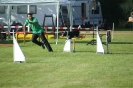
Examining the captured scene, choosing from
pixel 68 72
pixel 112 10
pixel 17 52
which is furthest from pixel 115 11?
pixel 68 72

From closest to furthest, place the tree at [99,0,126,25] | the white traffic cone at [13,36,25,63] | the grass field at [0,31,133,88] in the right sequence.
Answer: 1. the grass field at [0,31,133,88]
2. the white traffic cone at [13,36,25,63]
3. the tree at [99,0,126,25]

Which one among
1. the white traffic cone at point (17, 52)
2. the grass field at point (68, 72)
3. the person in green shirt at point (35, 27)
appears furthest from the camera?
the person in green shirt at point (35, 27)

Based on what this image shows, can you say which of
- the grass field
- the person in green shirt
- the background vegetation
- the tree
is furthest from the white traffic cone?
the tree

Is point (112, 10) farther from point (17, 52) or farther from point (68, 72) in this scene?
point (68, 72)

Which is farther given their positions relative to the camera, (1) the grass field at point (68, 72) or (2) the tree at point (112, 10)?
(2) the tree at point (112, 10)

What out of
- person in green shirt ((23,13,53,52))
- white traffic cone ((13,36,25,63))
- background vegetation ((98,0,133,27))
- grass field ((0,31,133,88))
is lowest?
grass field ((0,31,133,88))

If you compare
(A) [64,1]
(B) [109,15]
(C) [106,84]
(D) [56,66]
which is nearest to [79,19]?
(B) [109,15]

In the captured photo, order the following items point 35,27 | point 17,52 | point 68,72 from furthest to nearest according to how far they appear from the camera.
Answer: point 35,27, point 17,52, point 68,72

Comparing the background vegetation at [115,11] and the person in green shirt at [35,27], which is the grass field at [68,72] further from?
the background vegetation at [115,11]

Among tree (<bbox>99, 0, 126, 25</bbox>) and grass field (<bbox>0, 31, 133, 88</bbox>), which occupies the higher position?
tree (<bbox>99, 0, 126, 25</bbox>)

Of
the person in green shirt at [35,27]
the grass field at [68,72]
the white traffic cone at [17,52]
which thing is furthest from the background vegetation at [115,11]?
the white traffic cone at [17,52]

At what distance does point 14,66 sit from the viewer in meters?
14.9

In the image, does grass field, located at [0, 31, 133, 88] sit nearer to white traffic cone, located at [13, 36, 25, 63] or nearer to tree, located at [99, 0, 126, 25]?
white traffic cone, located at [13, 36, 25, 63]

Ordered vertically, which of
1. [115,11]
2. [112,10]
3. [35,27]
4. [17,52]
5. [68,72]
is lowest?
[68,72]
